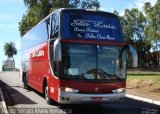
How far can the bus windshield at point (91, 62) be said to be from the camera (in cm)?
1496

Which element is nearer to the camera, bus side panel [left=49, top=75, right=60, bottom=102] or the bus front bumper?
the bus front bumper

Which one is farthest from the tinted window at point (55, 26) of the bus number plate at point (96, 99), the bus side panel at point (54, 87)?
the bus number plate at point (96, 99)

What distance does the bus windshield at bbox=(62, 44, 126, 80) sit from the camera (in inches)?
589

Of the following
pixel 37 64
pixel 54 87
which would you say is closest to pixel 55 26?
pixel 54 87

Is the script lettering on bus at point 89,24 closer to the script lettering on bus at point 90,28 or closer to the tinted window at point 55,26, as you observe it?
the script lettering on bus at point 90,28

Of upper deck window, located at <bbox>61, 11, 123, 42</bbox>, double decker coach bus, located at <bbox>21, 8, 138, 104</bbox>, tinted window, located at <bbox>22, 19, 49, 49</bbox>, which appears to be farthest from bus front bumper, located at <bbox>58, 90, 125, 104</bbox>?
tinted window, located at <bbox>22, 19, 49, 49</bbox>

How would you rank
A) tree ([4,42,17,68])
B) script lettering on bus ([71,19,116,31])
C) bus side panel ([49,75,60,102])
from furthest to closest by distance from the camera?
tree ([4,42,17,68])
script lettering on bus ([71,19,116,31])
bus side panel ([49,75,60,102])

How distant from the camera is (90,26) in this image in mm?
15922

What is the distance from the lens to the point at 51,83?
16406 millimetres

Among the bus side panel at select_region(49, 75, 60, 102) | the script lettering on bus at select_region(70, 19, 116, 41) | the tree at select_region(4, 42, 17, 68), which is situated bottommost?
the bus side panel at select_region(49, 75, 60, 102)

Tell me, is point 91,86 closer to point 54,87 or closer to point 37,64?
point 54,87

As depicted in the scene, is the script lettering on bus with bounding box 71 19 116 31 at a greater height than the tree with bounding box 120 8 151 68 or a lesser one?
lesser

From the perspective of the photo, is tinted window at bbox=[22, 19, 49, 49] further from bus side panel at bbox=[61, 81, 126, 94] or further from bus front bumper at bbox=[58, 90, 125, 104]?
bus front bumper at bbox=[58, 90, 125, 104]

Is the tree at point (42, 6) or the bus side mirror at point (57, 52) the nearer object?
the bus side mirror at point (57, 52)
